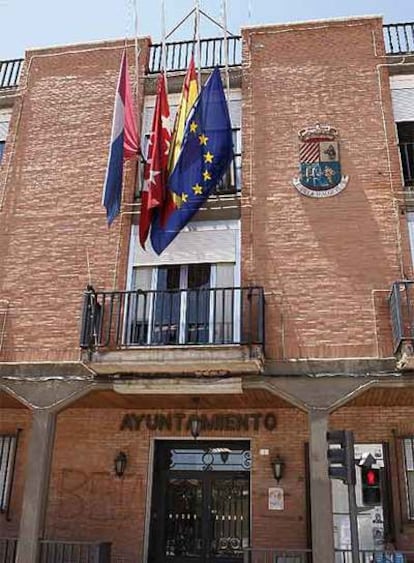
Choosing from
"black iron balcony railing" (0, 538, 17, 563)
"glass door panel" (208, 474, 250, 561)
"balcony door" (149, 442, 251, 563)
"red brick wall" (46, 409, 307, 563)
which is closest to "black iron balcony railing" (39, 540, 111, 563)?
"red brick wall" (46, 409, 307, 563)

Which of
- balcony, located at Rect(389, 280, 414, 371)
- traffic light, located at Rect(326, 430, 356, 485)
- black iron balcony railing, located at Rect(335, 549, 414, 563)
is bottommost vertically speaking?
black iron balcony railing, located at Rect(335, 549, 414, 563)

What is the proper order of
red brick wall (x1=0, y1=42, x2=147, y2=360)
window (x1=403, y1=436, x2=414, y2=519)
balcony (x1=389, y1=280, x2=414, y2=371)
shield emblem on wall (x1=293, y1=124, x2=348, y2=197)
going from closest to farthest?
balcony (x1=389, y1=280, x2=414, y2=371), window (x1=403, y1=436, x2=414, y2=519), red brick wall (x1=0, y1=42, x2=147, y2=360), shield emblem on wall (x1=293, y1=124, x2=348, y2=197)

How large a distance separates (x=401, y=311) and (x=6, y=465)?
787 centimetres

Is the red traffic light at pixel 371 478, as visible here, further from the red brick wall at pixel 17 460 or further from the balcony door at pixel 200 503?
the red brick wall at pixel 17 460

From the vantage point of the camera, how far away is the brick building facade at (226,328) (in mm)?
9539

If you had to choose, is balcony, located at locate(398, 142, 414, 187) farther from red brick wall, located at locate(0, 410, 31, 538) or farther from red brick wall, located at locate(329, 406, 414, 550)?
red brick wall, located at locate(0, 410, 31, 538)

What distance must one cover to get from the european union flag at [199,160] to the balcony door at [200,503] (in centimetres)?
406

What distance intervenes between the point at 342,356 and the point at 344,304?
3.04 feet

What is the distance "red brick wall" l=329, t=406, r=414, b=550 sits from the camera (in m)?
10.3

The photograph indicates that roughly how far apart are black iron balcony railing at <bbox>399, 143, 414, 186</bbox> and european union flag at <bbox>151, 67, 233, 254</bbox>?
338cm

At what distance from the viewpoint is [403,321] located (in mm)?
9414

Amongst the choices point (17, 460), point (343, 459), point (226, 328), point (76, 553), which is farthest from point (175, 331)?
point (76, 553)

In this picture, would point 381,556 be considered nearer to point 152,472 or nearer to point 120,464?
point 152,472

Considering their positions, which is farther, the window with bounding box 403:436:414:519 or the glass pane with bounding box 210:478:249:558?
the glass pane with bounding box 210:478:249:558
